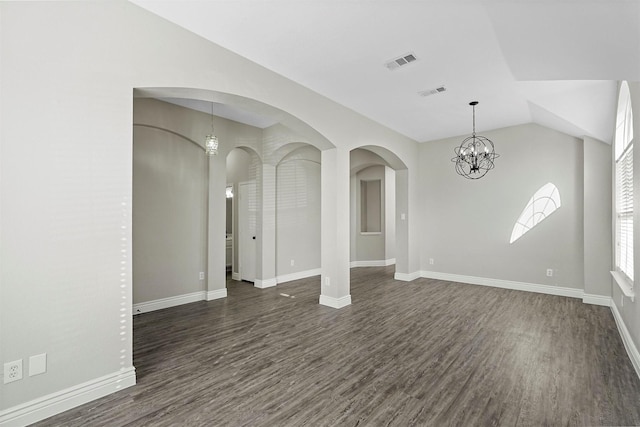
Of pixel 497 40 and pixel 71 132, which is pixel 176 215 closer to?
pixel 71 132

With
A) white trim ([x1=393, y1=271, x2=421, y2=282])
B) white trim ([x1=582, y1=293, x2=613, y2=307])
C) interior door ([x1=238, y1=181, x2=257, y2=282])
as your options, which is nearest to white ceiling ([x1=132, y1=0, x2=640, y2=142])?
white trim ([x1=582, y1=293, x2=613, y2=307])

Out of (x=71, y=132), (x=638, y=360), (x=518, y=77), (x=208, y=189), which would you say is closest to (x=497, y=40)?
(x=518, y=77)

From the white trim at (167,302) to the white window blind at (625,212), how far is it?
5551 millimetres

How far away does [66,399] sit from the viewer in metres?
2.06

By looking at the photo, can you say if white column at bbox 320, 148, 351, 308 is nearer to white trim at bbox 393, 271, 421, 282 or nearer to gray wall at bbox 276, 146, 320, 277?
gray wall at bbox 276, 146, 320, 277

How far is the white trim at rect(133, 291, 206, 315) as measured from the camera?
4.20 meters

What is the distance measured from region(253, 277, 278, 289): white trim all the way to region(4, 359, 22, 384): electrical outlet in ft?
12.8

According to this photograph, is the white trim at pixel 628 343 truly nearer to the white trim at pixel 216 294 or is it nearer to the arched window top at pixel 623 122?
the arched window top at pixel 623 122

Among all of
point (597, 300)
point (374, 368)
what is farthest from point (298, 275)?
point (597, 300)

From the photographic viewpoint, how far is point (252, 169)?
611 centimetres

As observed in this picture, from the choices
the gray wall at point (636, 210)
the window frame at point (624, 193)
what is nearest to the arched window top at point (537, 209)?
the window frame at point (624, 193)

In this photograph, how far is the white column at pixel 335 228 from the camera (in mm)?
4492

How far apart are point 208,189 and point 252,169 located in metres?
1.42

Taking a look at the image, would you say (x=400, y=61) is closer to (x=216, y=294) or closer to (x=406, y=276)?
(x=216, y=294)
